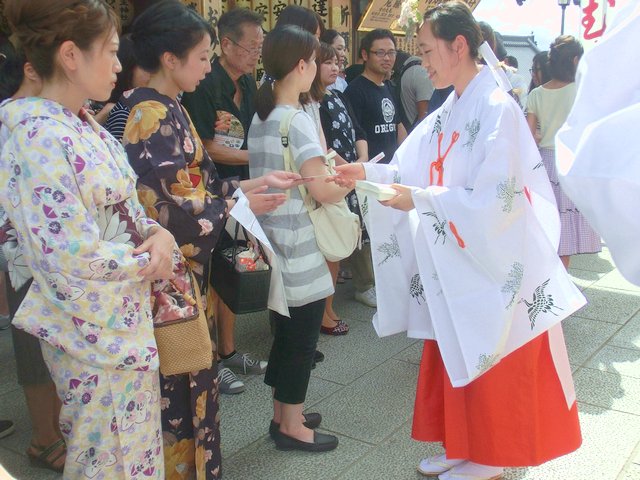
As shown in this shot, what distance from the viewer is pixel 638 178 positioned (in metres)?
1.03

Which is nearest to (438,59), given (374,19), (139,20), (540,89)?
(139,20)

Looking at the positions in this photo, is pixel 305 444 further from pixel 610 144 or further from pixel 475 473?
pixel 610 144

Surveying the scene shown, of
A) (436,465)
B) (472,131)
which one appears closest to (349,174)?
(472,131)

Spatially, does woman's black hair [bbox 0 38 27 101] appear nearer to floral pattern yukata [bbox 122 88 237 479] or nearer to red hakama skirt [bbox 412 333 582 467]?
floral pattern yukata [bbox 122 88 237 479]

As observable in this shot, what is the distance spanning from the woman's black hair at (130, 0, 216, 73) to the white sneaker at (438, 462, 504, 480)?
6.60 feet

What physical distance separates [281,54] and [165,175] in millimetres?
920

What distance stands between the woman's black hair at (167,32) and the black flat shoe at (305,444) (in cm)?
171

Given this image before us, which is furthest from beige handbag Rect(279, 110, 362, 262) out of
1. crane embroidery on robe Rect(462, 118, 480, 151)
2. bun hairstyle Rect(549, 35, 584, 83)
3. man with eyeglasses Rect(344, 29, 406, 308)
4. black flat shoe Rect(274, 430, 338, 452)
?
bun hairstyle Rect(549, 35, 584, 83)

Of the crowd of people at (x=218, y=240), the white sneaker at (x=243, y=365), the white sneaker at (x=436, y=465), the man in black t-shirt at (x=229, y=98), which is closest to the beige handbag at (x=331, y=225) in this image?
the crowd of people at (x=218, y=240)

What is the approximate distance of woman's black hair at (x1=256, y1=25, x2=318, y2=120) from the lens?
2.74m

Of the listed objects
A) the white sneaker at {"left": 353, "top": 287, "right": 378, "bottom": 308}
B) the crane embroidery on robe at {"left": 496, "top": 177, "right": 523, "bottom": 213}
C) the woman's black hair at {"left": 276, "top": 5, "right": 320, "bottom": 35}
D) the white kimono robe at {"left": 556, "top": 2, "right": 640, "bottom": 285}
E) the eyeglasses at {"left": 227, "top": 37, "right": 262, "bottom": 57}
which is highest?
the woman's black hair at {"left": 276, "top": 5, "right": 320, "bottom": 35}

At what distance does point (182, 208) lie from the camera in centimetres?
217

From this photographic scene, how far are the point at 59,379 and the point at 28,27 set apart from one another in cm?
100

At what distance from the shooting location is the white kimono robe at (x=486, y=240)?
2.34 metres
